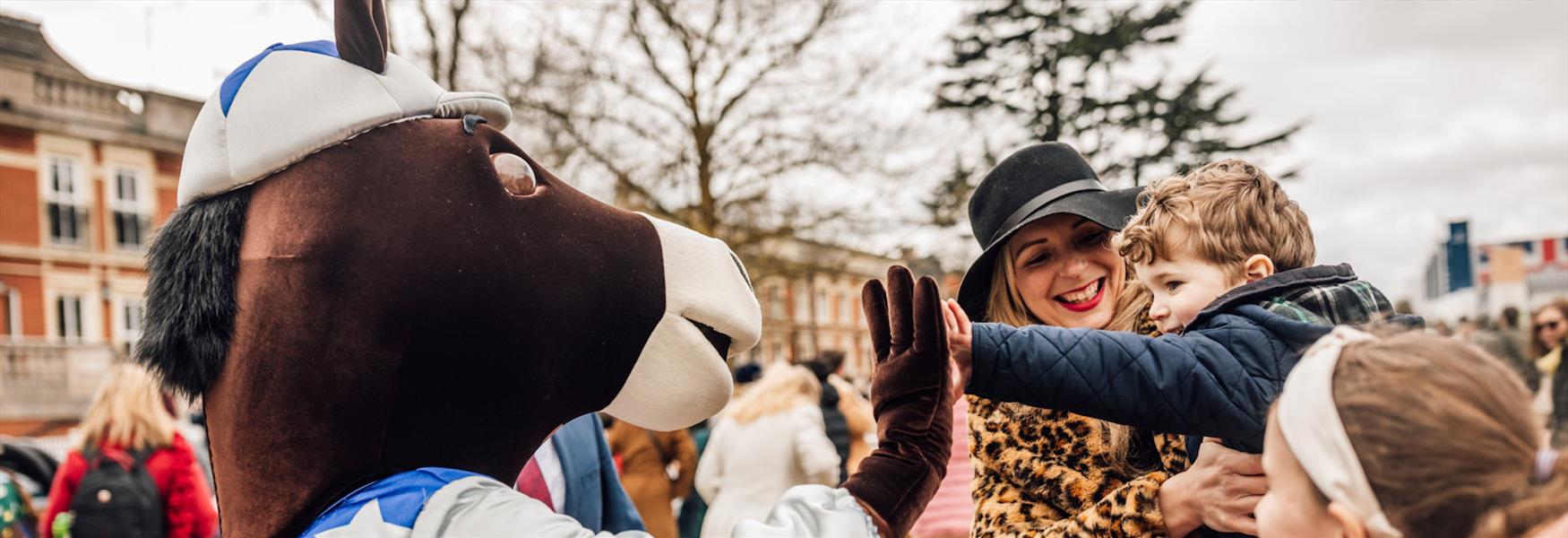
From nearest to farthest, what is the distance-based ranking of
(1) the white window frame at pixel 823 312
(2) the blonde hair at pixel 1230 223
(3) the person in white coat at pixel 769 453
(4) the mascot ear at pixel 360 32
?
(4) the mascot ear at pixel 360 32 → (2) the blonde hair at pixel 1230 223 → (3) the person in white coat at pixel 769 453 → (1) the white window frame at pixel 823 312

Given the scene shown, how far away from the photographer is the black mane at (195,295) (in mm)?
1504

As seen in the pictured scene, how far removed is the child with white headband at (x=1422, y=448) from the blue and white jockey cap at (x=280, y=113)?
1301mm

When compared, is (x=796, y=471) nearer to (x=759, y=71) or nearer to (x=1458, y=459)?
(x=1458, y=459)

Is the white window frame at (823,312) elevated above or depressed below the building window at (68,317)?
below

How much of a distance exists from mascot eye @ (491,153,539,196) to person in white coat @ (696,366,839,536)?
3708 mm

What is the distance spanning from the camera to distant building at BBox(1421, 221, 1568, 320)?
20594mm

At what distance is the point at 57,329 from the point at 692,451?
70.3 feet

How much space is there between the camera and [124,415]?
471cm

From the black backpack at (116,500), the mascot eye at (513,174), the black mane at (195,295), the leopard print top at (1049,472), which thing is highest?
the mascot eye at (513,174)

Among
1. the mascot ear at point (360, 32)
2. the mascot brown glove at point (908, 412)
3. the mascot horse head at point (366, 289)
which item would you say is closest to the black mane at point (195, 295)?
the mascot horse head at point (366, 289)

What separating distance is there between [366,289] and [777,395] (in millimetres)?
4138

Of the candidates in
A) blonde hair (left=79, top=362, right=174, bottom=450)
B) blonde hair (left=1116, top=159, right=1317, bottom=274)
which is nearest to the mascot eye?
blonde hair (left=1116, top=159, right=1317, bottom=274)

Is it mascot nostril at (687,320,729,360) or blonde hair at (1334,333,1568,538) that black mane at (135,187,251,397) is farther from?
blonde hair at (1334,333,1568,538)

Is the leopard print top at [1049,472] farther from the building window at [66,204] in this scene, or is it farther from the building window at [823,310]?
the building window at [823,310]
